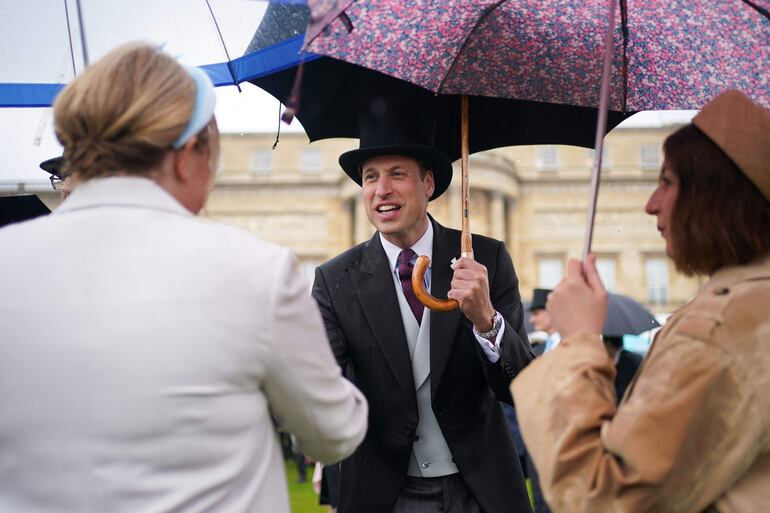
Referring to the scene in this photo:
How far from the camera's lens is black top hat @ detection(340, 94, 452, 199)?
324 centimetres

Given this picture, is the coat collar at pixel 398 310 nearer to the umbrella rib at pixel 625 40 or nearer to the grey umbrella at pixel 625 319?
the umbrella rib at pixel 625 40

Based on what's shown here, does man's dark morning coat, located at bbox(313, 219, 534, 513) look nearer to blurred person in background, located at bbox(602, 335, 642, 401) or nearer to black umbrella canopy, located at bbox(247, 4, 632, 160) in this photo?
black umbrella canopy, located at bbox(247, 4, 632, 160)

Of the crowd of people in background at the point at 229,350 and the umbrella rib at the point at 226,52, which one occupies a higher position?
the umbrella rib at the point at 226,52

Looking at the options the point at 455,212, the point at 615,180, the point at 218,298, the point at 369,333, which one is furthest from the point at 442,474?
the point at 615,180

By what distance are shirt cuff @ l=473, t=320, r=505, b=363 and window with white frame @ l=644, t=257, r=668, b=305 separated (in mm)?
39935

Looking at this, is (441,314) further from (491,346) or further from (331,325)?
(331,325)

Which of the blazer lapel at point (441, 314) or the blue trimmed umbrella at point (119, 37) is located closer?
the blue trimmed umbrella at point (119, 37)

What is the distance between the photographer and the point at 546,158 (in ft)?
140

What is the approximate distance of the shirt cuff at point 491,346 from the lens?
2783 millimetres

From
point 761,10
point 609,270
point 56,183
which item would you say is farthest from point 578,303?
point 609,270

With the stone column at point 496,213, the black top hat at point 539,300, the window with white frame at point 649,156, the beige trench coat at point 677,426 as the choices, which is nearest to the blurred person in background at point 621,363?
the black top hat at point 539,300

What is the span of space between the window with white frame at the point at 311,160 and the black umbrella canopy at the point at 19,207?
39.3m

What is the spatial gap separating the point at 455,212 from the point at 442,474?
3621 centimetres

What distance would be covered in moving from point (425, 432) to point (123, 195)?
169 cm
